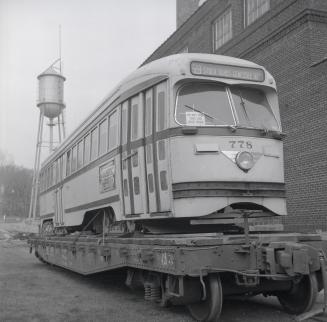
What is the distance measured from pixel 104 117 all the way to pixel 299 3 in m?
7.60

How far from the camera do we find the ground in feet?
22.6

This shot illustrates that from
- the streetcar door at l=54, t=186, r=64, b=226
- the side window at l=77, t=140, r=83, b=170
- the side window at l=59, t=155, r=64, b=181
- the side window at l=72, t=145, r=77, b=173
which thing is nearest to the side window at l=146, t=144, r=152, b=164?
the side window at l=77, t=140, r=83, b=170

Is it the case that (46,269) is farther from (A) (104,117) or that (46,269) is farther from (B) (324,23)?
(B) (324,23)

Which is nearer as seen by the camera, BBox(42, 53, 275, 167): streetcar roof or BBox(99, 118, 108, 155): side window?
BBox(42, 53, 275, 167): streetcar roof

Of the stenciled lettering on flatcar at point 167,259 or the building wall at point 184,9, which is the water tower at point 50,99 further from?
the stenciled lettering on flatcar at point 167,259

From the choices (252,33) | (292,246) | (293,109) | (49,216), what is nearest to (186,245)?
(292,246)

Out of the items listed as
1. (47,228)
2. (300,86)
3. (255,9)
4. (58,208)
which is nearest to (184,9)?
(255,9)

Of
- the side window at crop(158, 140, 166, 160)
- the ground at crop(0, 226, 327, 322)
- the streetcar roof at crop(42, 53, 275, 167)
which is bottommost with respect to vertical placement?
the ground at crop(0, 226, 327, 322)

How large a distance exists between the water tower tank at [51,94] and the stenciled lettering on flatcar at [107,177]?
28663 mm

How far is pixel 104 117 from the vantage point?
9.45 metres

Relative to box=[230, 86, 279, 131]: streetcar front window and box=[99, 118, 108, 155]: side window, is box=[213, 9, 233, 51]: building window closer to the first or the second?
box=[99, 118, 108, 155]: side window

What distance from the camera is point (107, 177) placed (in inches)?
352

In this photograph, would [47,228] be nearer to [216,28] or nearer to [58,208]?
[58,208]

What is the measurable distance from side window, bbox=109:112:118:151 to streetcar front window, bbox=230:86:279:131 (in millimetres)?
2259
